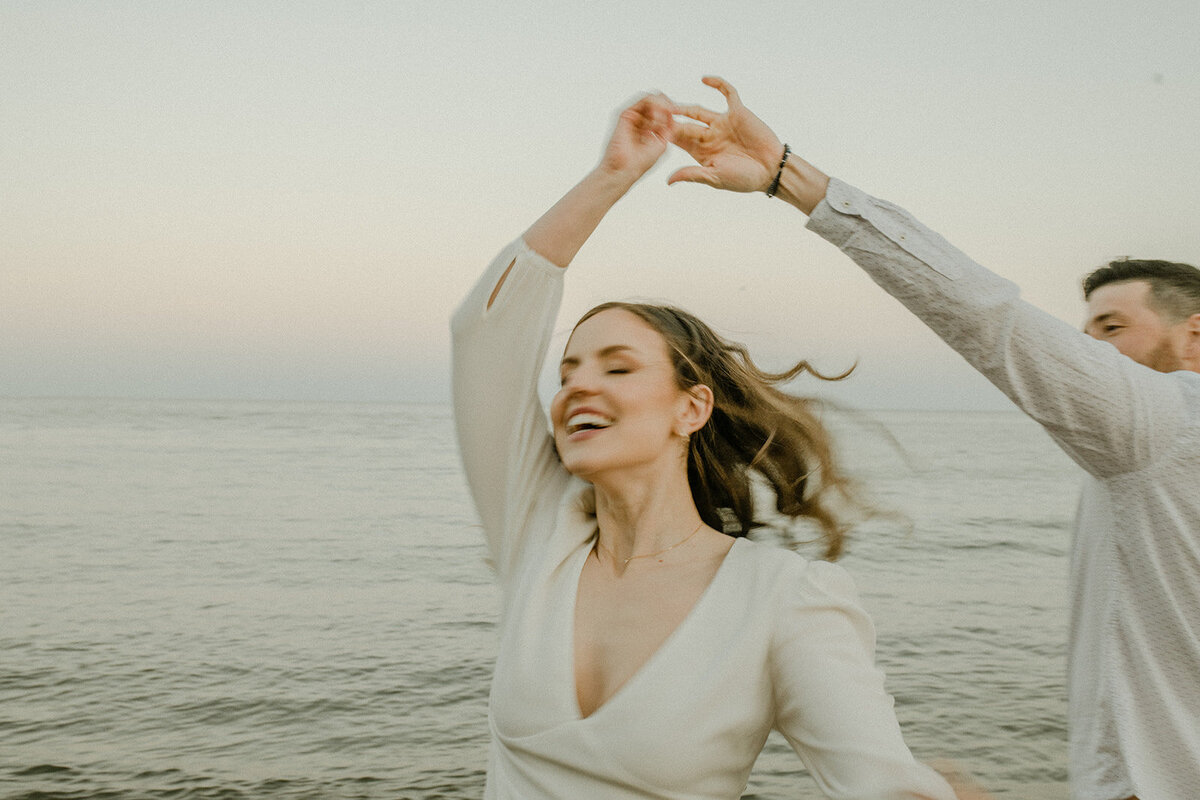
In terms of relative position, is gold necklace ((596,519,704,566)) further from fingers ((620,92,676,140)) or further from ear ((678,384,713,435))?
fingers ((620,92,676,140))

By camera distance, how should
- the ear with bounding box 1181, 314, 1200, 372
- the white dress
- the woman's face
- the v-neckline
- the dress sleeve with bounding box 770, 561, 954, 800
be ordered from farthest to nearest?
the ear with bounding box 1181, 314, 1200, 372 < the woman's face < the v-neckline < the white dress < the dress sleeve with bounding box 770, 561, 954, 800

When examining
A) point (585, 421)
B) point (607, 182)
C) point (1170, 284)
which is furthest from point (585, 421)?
point (1170, 284)

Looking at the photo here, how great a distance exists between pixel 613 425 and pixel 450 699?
644cm

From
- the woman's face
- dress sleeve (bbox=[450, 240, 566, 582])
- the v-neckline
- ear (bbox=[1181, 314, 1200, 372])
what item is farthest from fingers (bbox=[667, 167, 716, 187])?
ear (bbox=[1181, 314, 1200, 372])

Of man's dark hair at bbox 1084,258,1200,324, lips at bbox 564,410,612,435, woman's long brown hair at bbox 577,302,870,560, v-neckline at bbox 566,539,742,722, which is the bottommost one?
v-neckline at bbox 566,539,742,722

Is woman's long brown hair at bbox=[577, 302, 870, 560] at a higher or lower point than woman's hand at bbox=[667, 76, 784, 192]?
lower

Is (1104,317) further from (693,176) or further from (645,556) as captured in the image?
(645,556)

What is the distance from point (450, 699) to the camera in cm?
831

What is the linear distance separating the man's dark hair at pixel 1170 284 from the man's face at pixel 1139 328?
0.06 feet

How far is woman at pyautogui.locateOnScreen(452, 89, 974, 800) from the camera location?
2.04 meters

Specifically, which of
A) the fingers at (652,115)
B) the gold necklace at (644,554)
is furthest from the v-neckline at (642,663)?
the fingers at (652,115)

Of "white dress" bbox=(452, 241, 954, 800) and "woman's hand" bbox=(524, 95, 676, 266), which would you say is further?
"woman's hand" bbox=(524, 95, 676, 266)

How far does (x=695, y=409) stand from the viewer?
8.98 ft

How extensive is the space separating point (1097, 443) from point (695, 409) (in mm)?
1041
